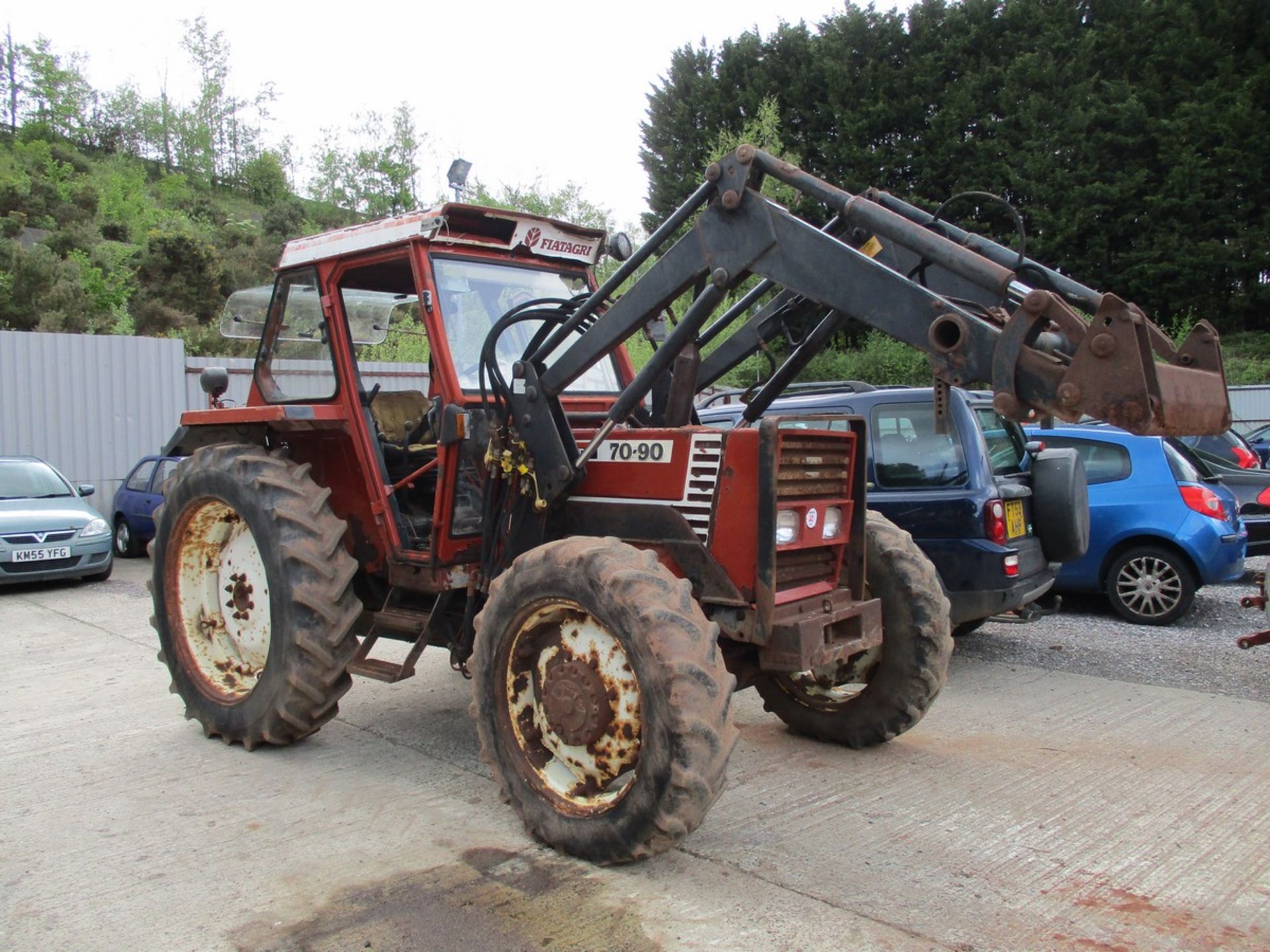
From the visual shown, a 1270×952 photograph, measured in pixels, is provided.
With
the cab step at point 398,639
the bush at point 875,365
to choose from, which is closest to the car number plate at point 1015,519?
the cab step at point 398,639

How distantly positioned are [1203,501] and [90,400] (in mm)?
14687

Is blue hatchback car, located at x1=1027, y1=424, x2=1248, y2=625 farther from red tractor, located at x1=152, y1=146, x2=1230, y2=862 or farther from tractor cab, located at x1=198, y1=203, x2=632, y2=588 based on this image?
tractor cab, located at x1=198, y1=203, x2=632, y2=588

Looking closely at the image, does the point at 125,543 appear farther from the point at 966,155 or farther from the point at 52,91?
the point at 52,91

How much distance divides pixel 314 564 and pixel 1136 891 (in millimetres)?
3579

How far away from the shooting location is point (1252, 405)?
64.3 feet

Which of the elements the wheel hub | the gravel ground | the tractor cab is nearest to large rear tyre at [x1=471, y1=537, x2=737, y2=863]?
the wheel hub

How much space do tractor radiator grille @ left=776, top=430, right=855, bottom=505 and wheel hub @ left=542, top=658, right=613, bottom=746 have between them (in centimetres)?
100

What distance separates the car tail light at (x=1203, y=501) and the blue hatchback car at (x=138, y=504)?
11747 millimetres

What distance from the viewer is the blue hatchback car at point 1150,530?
308 inches

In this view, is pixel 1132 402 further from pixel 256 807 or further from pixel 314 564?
pixel 256 807

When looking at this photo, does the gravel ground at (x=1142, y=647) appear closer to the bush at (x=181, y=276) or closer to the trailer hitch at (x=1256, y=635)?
the trailer hitch at (x=1256, y=635)

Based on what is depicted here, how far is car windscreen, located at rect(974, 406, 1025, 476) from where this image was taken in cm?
690

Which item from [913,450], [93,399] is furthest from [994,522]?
[93,399]

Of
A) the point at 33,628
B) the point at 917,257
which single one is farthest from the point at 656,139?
the point at 917,257
